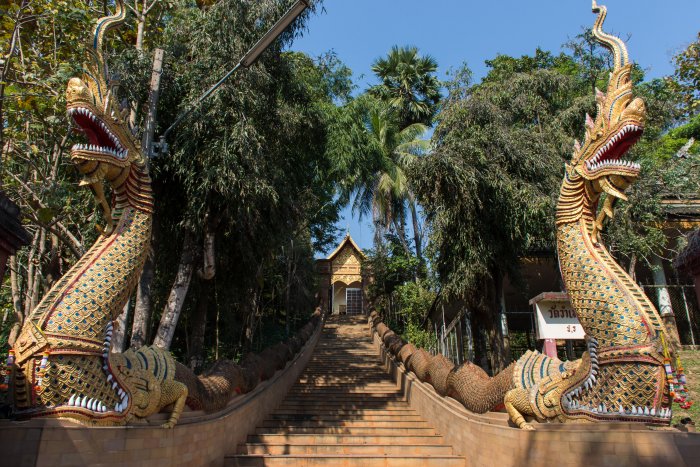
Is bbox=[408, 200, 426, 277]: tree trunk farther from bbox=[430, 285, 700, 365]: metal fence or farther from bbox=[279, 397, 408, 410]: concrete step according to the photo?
bbox=[279, 397, 408, 410]: concrete step

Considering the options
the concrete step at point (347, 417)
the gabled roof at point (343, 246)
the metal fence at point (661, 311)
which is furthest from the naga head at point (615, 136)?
the gabled roof at point (343, 246)

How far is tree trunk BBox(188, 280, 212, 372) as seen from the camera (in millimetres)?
9305

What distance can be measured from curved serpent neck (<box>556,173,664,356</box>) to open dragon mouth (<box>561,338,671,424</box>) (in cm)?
23

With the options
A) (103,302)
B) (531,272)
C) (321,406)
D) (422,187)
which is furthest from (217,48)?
(531,272)

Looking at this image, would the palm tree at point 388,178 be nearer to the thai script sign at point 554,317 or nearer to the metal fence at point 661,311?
the metal fence at point 661,311

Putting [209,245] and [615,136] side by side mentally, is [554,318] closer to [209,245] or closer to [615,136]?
[615,136]

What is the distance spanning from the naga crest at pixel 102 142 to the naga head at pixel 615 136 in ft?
16.0

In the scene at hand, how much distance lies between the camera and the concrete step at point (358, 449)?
7102 millimetres

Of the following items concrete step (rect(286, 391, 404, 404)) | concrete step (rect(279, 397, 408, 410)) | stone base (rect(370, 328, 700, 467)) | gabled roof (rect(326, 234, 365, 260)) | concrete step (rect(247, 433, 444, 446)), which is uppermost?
gabled roof (rect(326, 234, 365, 260))

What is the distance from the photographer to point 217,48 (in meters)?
8.31

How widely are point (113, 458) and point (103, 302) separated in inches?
54.9

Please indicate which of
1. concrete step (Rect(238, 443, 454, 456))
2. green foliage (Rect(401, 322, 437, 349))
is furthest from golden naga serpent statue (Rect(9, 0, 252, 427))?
green foliage (Rect(401, 322, 437, 349))

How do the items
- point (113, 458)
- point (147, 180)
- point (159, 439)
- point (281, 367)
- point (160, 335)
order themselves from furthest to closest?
point (281, 367) → point (160, 335) → point (147, 180) → point (159, 439) → point (113, 458)

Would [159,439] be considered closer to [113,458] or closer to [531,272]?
[113,458]
